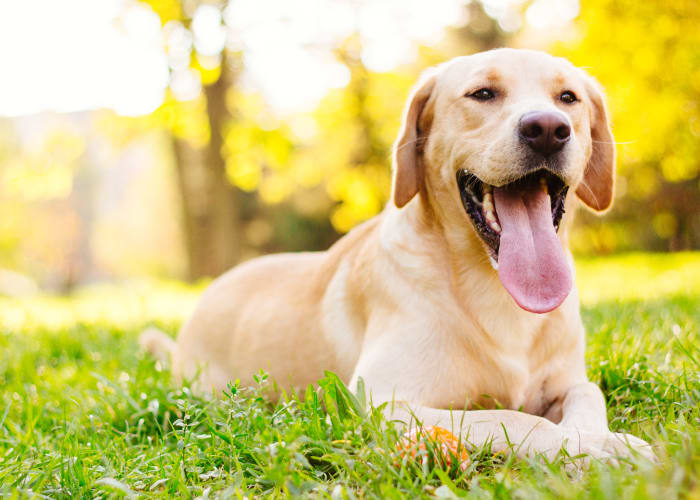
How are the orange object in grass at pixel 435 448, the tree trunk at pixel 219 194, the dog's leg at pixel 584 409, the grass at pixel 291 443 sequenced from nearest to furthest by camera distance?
the grass at pixel 291 443 → the orange object in grass at pixel 435 448 → the dog's leg at pixel 584 409 → the tree trunk at pixel 219 194

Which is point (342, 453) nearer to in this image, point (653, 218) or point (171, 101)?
point (171, 101)

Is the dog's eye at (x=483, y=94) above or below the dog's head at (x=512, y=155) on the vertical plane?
above

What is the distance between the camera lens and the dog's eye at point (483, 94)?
103 inches

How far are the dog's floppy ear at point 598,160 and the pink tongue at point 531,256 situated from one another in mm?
494

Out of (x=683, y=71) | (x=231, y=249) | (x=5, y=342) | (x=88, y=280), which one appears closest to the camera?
(x=5, y=342)

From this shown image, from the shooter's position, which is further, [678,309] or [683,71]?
[683,71]

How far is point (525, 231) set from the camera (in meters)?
2.45

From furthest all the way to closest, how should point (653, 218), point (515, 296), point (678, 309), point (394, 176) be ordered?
point (653, 218)
point (678, 309)
point (394, 176)
point (515, 296)

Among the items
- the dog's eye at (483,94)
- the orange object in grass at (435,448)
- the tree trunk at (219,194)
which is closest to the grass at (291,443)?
the orange object in grass at (435,448)

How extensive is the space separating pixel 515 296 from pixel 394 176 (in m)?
0.74

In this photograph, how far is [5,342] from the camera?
5031mm

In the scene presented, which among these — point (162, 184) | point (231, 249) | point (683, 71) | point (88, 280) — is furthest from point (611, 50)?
point (88, 280)

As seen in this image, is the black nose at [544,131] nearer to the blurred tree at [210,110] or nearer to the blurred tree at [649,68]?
the blurred tree at [649,68]

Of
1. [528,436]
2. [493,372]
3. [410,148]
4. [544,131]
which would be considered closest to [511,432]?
[528,436]
